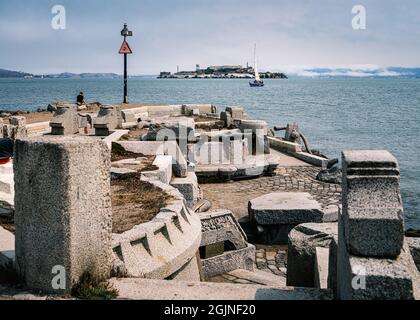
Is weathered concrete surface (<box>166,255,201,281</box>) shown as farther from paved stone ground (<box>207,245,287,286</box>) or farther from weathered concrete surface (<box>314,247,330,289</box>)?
weathered concrete surface (<box>314,247,330,289</box>)

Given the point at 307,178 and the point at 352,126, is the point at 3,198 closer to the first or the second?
the point at 307,178

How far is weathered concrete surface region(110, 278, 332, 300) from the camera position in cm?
391

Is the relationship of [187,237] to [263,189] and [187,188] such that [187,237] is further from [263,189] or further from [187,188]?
[263,189]

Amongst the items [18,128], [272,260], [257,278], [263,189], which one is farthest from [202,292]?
[18,128]

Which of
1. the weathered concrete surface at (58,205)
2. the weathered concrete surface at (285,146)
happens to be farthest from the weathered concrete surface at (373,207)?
the weathered concrete surface at (285,146)

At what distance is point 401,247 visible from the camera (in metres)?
3.40

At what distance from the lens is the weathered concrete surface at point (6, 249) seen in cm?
430

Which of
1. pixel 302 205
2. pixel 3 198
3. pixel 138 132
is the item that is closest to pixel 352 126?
pixel 138 132

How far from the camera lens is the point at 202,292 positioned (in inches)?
158

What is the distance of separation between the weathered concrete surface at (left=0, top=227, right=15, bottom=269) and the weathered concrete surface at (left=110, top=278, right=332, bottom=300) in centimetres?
89

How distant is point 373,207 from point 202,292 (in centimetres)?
148

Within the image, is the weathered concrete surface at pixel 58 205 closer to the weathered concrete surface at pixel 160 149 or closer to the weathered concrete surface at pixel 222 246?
the weathered concrete surface at pixel 222 246

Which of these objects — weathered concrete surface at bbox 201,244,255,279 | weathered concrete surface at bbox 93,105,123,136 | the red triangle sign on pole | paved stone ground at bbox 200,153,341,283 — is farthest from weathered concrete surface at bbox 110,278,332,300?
the red triangle sign on pole
